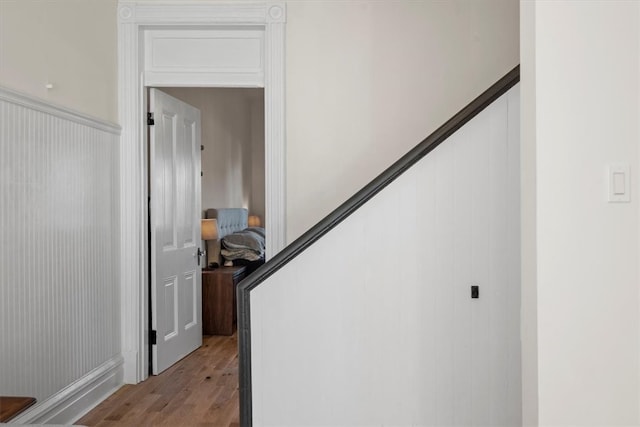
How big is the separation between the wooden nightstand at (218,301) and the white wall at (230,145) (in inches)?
52.9

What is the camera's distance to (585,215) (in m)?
1.81

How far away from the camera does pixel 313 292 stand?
98.8 inches

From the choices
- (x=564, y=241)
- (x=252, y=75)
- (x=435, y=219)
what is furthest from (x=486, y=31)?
(x=564, y=241)

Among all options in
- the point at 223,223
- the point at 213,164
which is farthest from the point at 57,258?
the point at 213,164

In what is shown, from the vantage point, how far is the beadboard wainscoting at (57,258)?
9.07 ft

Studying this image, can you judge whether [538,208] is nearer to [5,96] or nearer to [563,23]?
[563,23]

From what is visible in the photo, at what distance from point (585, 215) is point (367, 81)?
7.54 ft

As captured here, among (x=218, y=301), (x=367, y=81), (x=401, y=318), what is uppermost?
(x=367, y=81)

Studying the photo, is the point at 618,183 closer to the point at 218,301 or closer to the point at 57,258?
the point at 57,258

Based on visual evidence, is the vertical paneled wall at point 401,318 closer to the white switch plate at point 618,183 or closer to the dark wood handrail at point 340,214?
the dark wood handrail at point 340,214

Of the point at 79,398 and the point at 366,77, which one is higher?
the point at 366,77

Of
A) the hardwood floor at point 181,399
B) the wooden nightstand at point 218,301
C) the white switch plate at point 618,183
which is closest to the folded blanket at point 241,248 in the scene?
the wooden nightstand at point 218,301

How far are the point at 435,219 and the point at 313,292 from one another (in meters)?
0.61

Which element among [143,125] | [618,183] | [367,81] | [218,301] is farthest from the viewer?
[218,301]
